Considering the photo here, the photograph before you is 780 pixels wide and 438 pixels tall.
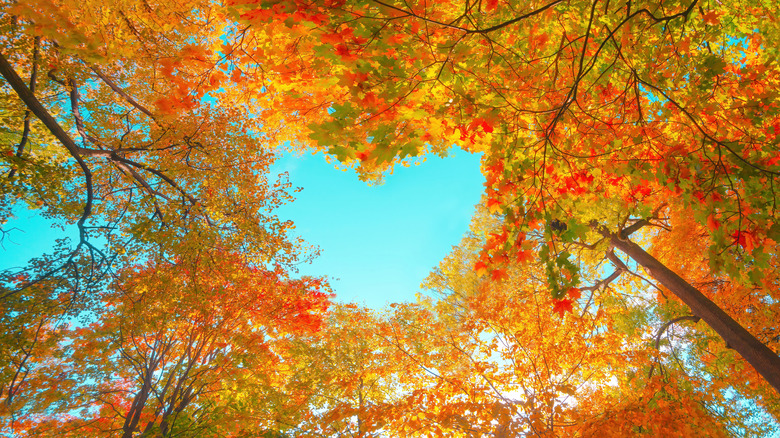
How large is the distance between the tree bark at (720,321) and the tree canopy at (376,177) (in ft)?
0.12

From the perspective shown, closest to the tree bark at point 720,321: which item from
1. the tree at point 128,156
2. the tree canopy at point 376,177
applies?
the tree canopy at point 376,177

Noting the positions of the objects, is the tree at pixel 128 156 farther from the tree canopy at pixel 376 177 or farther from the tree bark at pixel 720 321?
the tree bark at pixel 720 321

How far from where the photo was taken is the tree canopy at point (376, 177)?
7.32ft

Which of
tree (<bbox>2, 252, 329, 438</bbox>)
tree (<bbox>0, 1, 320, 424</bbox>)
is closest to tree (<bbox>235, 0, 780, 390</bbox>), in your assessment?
tree (<bbox>0, 1, 320, 424</bbox>)

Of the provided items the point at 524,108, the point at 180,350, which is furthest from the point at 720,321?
the point at 180,350

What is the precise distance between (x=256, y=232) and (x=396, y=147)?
556 centimetres

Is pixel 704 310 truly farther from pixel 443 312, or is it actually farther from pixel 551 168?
pixel 443 312

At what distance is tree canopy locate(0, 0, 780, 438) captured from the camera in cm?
223

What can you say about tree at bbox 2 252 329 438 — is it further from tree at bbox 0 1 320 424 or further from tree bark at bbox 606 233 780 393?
tree bark at bbox 606 233 780 393

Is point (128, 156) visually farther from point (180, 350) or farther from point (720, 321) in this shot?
point (720, 321)

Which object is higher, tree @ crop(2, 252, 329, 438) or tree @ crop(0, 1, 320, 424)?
tree @ crop(0, 1, 320, 424)

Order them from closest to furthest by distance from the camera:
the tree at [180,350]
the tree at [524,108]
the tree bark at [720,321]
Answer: the tree at [524,108] < the tree bark at [720,321] < the tree at [180,350]

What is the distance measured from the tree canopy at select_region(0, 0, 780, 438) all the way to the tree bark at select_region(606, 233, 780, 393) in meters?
0.04

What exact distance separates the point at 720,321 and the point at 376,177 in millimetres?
5856
